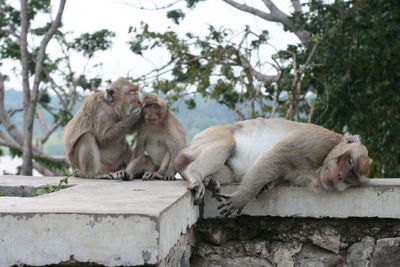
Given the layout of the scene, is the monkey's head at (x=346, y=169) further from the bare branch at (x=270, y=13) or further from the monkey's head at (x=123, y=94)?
the bare branch at (x=270, y=13)

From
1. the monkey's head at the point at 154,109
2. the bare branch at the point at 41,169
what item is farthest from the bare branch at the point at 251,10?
the monkey's head at the point at 154,109

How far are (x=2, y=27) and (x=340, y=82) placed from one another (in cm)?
806

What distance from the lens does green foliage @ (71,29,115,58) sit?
1273 cm

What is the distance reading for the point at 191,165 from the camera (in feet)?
11.5

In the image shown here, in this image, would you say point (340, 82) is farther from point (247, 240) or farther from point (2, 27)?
point (2, 27)

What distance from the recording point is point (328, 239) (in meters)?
3.43

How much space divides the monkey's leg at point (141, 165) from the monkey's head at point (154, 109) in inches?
11.6

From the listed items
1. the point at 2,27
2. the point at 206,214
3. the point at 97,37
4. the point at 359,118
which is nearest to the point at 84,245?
the point at 206,214

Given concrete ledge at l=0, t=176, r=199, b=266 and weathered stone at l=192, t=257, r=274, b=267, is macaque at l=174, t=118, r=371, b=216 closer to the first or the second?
weathered stone at l=192, t=257, r=274, b=267

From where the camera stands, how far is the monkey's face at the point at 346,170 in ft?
10.8

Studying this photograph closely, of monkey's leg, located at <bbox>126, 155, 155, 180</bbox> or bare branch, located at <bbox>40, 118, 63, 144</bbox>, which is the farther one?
bare branch, located at <bbox>40, 118, 63, 144</bbox>

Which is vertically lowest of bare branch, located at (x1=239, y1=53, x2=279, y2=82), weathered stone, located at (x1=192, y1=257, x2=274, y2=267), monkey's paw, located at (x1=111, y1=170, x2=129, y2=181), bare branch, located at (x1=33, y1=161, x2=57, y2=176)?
bare branch, located at (x1=33, y1=161, x2=57, y2=176)

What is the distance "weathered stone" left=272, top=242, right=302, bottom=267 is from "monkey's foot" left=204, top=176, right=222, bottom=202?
440 millimetres

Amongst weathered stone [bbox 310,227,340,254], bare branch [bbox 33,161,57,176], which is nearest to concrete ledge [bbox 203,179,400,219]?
weathered stone [bbox 310,227,340,254]
